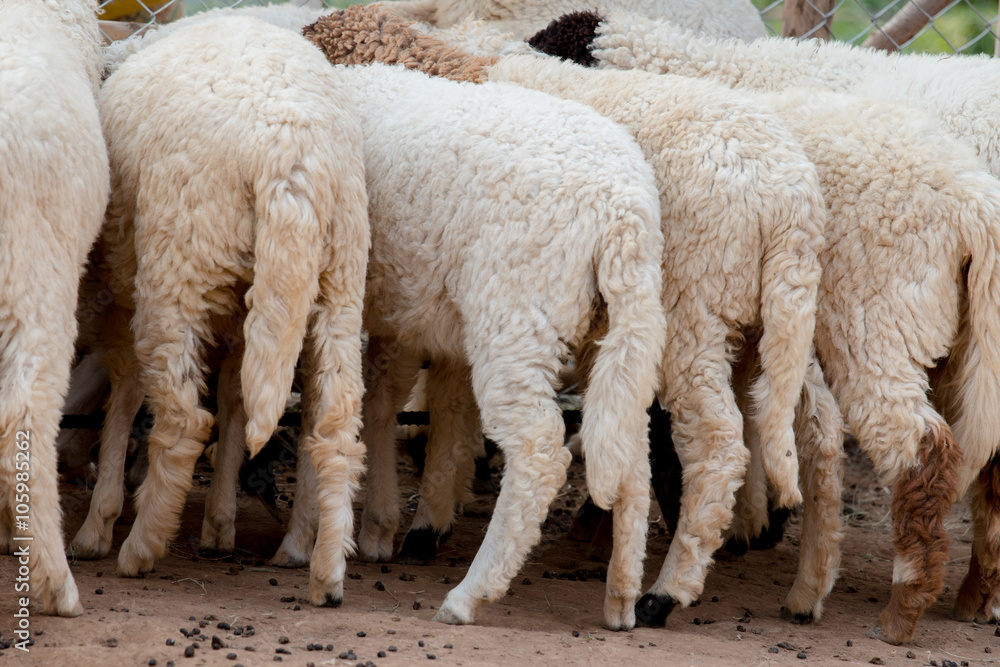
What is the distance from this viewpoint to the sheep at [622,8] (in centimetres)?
592

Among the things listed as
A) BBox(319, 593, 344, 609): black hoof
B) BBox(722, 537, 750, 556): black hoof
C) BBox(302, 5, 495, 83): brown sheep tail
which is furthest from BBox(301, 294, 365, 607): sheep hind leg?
BBox(722, 537, 750, 556): black hoof

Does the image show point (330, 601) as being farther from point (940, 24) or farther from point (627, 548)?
point (940, 24)

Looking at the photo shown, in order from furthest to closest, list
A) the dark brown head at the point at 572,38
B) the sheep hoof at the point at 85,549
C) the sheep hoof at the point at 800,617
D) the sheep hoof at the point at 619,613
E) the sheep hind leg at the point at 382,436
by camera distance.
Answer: the dark brown head at the point at 572,38 < the sheep hind leg at the point at 382,436 < the sheep hoof at the point at 800,617 < the sheep hoof at the point at 85,549 < the sheep hoof at the point at 619,613

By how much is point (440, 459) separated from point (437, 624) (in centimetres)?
118

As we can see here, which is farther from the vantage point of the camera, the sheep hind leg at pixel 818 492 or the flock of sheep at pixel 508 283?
the sheep hind leg at pixel 818 492

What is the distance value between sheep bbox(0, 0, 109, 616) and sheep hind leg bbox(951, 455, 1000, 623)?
3457 mm

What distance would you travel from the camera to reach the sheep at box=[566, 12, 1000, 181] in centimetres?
460

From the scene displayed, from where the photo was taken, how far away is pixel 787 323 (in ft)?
12.0

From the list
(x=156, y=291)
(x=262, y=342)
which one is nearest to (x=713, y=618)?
(x=262, y=342)

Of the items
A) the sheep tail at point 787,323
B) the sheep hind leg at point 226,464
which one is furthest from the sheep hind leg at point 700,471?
the sheep hind leg at point 226,464

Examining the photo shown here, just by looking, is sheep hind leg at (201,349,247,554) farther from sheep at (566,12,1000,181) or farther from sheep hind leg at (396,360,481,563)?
sheep at (566,12,1000,181)

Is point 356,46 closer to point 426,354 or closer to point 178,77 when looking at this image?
point 178,77

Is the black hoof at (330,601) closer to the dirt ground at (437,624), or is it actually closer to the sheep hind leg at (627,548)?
the dirt ground at (437,624)

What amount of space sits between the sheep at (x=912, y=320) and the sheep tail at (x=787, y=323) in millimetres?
279
